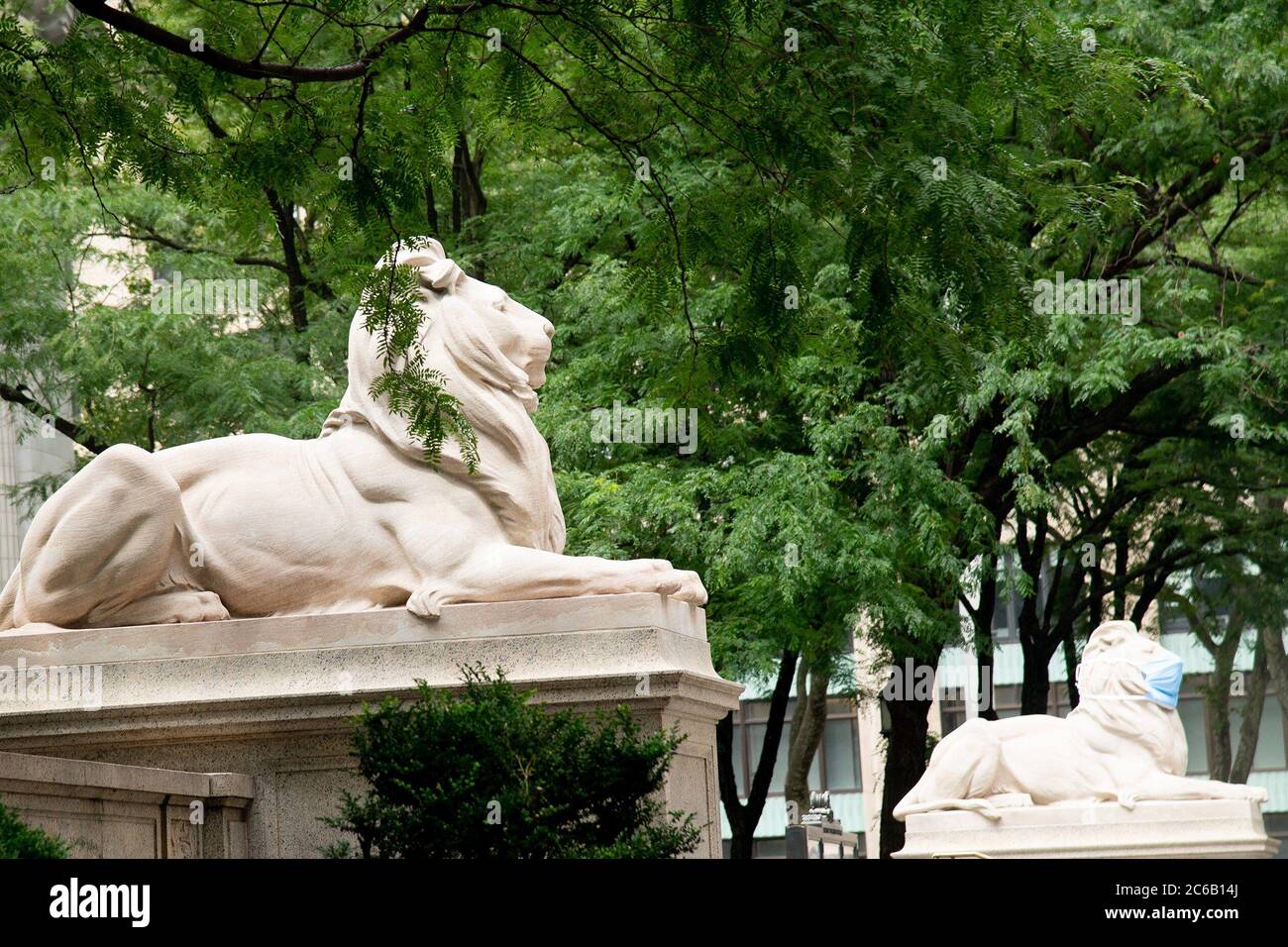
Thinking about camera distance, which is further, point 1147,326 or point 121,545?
point 1147,326

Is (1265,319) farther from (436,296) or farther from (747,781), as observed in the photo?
(747,781)

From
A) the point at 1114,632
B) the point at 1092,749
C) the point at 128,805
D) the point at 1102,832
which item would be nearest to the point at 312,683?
the point at 128,805

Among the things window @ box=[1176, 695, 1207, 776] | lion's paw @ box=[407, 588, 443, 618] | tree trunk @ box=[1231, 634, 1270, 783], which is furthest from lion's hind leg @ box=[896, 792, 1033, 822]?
window @ box=[1176, 695, 1207, 776]

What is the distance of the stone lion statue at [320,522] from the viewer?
349 inches

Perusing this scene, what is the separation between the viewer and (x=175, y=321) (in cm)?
2000

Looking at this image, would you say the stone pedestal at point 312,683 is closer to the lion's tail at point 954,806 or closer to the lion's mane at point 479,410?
the lion's mane at point 479,410

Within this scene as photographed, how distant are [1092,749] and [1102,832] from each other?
62cm

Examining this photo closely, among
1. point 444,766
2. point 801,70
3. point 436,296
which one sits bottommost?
point 444,766

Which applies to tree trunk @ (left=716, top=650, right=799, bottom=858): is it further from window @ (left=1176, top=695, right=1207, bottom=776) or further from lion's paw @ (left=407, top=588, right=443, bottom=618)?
window @ (left=1176, top=695, right=1207, bottom=776)

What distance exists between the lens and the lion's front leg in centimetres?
858

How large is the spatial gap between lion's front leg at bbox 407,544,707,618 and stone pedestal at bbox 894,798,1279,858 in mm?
5154

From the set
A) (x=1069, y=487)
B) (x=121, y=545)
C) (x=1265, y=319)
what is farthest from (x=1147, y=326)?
(x=121, y=545)

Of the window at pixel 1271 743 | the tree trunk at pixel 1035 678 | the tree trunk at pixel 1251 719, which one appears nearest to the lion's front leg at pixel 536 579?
the tree trunk at pixel 1035 678

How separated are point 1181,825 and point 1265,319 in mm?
8411
